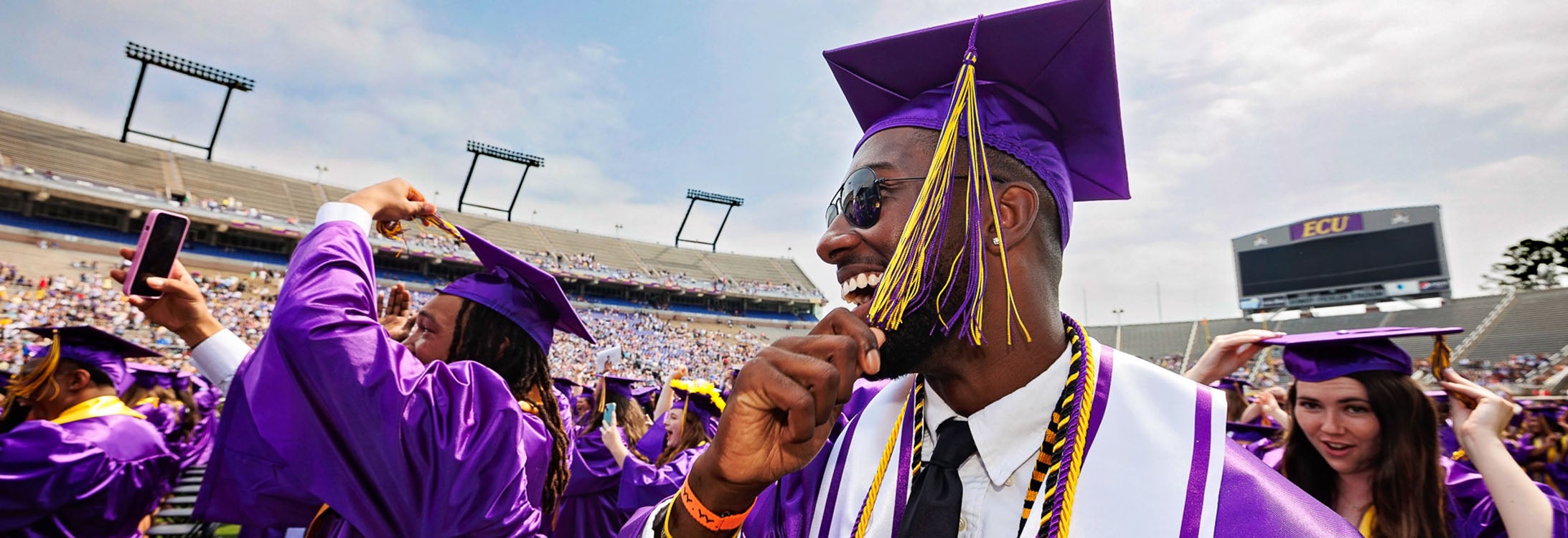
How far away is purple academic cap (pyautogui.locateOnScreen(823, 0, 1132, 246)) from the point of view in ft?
4.75

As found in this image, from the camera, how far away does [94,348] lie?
4398mm

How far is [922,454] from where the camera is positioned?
1440 millimetres

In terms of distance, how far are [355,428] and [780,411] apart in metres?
1.35

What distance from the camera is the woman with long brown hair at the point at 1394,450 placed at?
7.30 feet

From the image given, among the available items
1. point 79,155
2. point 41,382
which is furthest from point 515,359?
point 79,155

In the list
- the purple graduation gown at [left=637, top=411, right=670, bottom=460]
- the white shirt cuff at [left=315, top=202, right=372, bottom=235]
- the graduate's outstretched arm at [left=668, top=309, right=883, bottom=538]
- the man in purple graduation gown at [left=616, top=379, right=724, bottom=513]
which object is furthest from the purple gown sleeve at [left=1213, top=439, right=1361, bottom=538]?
the purple graduation gown at [left=637, top=411, right=670, bottom=460]

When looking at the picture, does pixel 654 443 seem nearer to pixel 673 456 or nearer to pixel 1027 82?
pixel 673 456

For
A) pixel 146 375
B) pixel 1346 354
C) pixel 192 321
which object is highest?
pixel 1346 354

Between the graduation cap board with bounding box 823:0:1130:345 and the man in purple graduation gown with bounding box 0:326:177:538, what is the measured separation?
4.69 m

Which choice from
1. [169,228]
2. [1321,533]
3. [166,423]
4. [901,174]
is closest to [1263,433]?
[1321,533]

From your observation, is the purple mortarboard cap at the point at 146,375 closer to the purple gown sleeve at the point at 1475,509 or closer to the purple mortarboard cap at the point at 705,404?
the purple mortarboard cap at the point at 705,404

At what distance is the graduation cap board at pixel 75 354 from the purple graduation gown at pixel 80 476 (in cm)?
32

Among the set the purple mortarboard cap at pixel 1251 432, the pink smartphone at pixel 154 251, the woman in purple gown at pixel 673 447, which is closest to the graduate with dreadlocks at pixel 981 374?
the pink smartphone at pixel 154 251

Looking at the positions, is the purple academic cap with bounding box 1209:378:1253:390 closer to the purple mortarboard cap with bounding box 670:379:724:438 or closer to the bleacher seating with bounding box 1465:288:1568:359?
the purple mortarboard cap with bounding box 670:379:724:438
